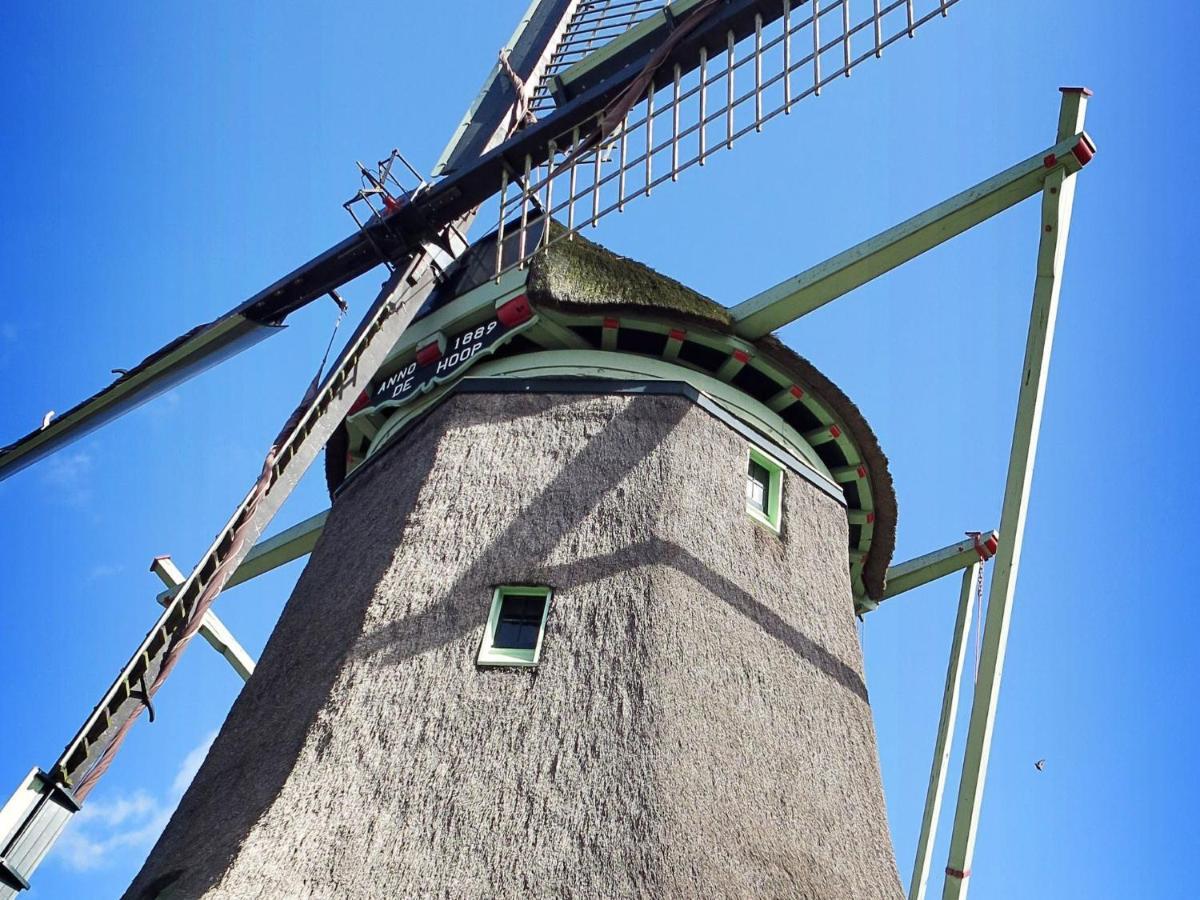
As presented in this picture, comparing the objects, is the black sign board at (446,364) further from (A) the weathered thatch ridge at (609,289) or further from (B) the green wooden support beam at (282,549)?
(B) the green wooden support beam at (282,549)

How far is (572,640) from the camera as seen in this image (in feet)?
19.2

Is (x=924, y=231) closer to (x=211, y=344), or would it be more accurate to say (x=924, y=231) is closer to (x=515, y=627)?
(x=515, y=627)

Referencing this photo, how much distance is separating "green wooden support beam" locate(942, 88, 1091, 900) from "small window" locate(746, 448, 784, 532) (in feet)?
4.22

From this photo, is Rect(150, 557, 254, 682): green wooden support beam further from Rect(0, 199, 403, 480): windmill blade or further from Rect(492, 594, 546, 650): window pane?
Rect(492, 594, 546, 650): window pane

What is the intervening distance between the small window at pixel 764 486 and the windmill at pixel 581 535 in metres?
0.02

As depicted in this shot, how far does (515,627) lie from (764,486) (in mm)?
2136

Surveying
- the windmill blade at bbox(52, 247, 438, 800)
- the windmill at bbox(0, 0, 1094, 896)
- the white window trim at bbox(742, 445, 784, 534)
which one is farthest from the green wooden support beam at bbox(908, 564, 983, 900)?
the windmill blade at bbox(52, 247, 438, 800)

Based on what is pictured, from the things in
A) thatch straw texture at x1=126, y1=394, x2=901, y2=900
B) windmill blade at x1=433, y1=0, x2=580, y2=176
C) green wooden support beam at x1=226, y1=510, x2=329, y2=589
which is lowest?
thatch straw texture at x1=126, y1=394, x2=901, y2=900

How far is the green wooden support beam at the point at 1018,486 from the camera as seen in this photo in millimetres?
6391

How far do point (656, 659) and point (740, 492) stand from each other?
165 centimetres

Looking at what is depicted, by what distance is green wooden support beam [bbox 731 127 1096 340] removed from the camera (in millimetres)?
6945

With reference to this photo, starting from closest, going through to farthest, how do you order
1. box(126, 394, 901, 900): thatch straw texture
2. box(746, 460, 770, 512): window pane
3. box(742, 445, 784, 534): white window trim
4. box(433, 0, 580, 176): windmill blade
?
box(126, 394, 901, 900): thatch straw texture
box(742, 445, 784, 534): white window trim
box(746, 460, 770, 512): window pane
box(433, 0, 580, 176): windmill blade

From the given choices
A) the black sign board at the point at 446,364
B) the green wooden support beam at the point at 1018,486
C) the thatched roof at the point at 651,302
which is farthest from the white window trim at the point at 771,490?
the black sign board at the point at 446,364

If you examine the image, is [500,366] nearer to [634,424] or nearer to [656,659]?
[634,424]
